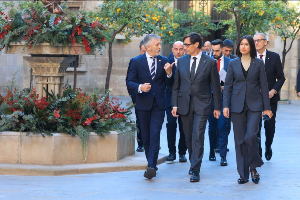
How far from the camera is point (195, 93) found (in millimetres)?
7434

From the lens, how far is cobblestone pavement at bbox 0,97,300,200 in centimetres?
636

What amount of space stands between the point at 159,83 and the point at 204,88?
0.63 metres

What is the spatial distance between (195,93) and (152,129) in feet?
2.52

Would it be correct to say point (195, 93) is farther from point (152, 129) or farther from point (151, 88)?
point (152, 129)

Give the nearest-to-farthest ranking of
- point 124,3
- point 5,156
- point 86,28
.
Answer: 1. point 5,156
2. point 86,28
3. point 124,3

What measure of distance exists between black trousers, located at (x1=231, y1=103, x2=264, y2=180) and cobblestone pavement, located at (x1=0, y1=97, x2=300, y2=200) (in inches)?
9.0

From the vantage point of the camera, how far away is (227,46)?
9.62 metres

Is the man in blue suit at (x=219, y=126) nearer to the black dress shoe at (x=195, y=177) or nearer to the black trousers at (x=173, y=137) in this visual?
the black trousers at (x=173, y=137)

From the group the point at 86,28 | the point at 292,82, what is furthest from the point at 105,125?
the point at 292,82

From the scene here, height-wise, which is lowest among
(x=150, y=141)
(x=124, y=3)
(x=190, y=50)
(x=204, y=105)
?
(x=150, y=141)

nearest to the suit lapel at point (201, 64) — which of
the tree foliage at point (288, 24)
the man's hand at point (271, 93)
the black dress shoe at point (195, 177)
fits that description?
the black dress shoe at point (195, 177)

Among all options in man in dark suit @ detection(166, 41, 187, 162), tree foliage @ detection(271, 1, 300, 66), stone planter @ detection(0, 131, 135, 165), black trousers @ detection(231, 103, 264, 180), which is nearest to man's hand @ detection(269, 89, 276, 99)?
black trousers @ detection(231, 103, 264, 180)

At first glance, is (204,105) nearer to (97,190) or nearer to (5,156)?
(97,190)

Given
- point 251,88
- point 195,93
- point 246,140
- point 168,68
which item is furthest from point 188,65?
point 246,140
